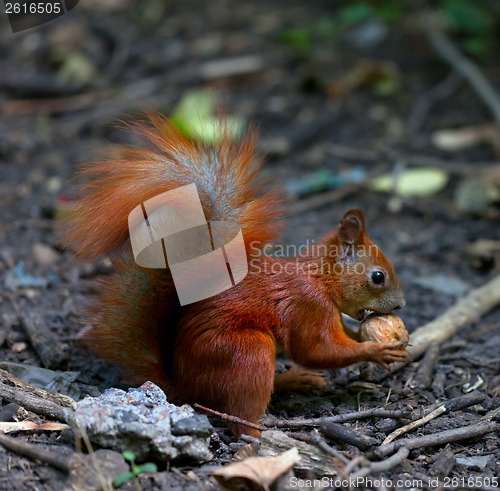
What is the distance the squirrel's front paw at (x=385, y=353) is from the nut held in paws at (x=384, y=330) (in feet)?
0.16

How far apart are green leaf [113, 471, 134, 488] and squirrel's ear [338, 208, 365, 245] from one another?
1.56 meters

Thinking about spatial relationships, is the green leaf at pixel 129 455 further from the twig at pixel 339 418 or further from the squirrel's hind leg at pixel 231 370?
the twig at pixel 339 418

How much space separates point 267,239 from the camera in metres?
3.59

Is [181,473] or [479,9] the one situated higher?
[479,9]

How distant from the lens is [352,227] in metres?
3.63

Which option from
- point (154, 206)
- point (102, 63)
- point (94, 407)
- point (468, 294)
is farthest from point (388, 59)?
point (94, 407)

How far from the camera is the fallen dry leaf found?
2.66 metres

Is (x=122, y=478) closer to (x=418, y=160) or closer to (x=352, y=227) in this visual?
(x=352, y=227)

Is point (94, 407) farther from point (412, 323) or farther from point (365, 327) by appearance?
point (412, 323)

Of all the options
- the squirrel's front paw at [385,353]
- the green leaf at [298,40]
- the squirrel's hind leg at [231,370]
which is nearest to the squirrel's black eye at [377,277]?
the squirrel's front paw at [385,353]

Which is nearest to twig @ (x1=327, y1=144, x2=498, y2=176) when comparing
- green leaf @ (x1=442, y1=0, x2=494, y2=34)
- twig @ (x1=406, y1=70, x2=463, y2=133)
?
twig @ (x1=406, y1=70, x2=463, y2=133)

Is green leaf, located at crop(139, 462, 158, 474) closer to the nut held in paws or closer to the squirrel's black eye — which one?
the nut held in paws

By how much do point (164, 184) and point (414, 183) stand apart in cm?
357

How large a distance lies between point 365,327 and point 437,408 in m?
0.51
